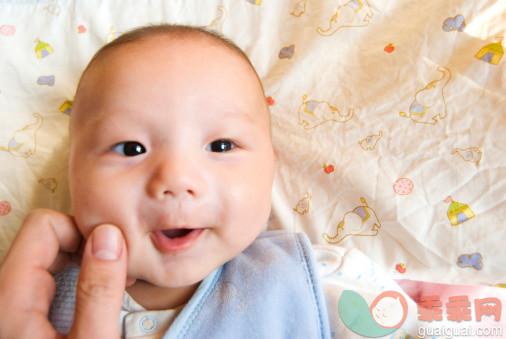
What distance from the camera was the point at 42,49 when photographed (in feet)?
4.72

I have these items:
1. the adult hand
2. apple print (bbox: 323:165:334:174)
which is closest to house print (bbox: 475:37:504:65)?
apple print (bbox: 323:165:334:174)

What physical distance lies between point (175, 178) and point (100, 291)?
0.22 m

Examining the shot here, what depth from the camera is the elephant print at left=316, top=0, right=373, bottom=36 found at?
1371 mm

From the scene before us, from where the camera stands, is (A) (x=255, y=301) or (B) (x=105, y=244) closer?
(B) (x=105, y=244)

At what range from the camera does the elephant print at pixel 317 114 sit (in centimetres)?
125

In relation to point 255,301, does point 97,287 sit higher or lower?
higher

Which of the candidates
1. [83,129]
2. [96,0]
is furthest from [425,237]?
[96,0]

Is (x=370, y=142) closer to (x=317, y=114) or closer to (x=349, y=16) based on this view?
(x=317, y=114)

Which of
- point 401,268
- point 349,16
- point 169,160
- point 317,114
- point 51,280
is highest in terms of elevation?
point 349,16

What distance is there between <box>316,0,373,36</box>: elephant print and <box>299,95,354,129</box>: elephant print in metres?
0.27

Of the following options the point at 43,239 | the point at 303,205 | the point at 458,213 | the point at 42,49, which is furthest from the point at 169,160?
the point at 42,49

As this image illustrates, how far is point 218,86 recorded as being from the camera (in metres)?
0.89

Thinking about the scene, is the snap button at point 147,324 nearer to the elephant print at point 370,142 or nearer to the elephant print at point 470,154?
the elephant print at point 370,142

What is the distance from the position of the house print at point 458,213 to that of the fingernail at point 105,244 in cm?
83
